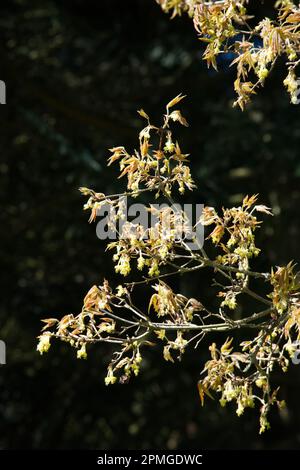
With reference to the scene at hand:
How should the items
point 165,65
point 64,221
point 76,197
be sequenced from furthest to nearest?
1. point 165,65
2. point 64,221
3. point 76,197

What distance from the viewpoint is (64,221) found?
21.5 feet

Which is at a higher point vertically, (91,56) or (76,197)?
(91,56)

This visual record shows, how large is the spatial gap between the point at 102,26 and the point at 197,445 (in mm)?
3946

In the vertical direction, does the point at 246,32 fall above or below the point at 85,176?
below

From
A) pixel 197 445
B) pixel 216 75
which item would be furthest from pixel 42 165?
pixel 197 445

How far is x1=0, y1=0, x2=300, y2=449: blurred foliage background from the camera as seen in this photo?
234 inches

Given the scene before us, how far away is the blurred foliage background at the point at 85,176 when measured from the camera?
595cm

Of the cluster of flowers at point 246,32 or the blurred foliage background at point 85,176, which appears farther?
the blurred foliage background at point 85,176

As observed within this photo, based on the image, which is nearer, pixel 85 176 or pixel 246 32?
pixel 246 32

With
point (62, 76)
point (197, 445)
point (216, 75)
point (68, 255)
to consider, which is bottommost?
point (197, 445)

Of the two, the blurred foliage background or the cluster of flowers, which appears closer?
the cluster of flowers

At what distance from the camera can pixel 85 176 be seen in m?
5.57

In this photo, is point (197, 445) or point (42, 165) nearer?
point (42, 165)

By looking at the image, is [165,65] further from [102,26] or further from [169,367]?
[169,367]
